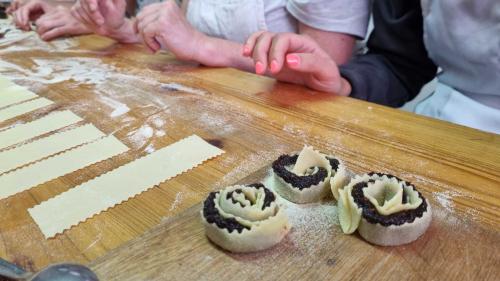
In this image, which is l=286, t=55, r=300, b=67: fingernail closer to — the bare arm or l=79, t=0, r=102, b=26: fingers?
the bare arm

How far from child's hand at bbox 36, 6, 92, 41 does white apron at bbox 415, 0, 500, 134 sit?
47.5 inches

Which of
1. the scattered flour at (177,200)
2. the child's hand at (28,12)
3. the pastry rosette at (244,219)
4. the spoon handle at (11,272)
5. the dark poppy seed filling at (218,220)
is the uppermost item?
the spoon handle at (11,272)

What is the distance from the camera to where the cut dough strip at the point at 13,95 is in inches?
37.6

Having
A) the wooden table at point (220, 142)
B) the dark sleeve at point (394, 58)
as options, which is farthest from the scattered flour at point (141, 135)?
the dark sleeve at point (394, 58)

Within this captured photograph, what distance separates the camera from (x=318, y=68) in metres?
0.92

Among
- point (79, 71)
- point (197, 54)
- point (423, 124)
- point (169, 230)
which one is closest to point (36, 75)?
point (79, 71)

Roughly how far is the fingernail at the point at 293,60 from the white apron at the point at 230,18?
0.50m

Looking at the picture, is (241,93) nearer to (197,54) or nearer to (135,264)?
(197,54)

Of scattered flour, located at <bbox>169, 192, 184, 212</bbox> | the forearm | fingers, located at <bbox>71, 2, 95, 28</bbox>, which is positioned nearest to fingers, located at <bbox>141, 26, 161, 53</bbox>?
the forearm

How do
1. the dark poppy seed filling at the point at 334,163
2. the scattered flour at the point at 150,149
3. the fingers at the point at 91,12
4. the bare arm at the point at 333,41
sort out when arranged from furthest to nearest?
the fingers at the point at 91,12 < the bare arm at the point at 333,41 < the scattered flour at the point at 150,149 < the dark poppy seed filling at the point at 334,163

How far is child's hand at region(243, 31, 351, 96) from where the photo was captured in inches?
35.7

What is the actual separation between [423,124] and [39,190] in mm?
661

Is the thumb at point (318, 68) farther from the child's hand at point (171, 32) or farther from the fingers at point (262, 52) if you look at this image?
the child's hand at point (171, 32)

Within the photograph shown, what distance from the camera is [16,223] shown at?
1.78 ft
